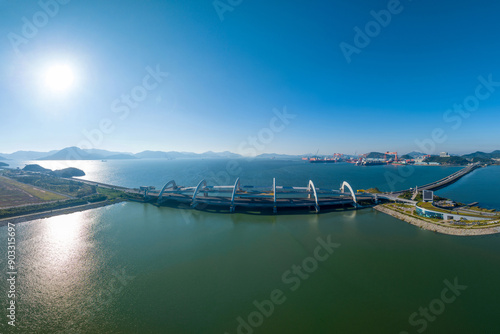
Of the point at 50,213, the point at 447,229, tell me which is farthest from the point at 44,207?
the point at 447,229

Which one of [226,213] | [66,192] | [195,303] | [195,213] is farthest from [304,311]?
[66,192]
